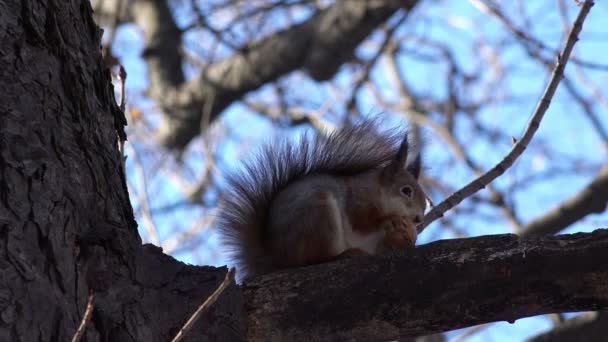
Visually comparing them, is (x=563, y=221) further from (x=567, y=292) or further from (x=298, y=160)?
(x=567, y=292)

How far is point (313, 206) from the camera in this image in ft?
7.99

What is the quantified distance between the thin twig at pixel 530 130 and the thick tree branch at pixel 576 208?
875mm

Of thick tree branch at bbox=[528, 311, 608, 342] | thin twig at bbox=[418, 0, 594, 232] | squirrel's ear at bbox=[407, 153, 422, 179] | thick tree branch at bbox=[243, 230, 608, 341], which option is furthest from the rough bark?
squirrel's ear at bbox=[407, 153, 422, 179]

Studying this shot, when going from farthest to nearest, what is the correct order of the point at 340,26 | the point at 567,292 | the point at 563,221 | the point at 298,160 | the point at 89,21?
the point at 340,26
the point at 563,221
the point at 298,160
the point at 89,21
the point at 567,292

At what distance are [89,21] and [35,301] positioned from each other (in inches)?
30.5

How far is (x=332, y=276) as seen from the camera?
189 centimetres

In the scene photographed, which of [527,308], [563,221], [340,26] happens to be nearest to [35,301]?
[527,308]

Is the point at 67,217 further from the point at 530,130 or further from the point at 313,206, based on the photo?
the point at 530,130

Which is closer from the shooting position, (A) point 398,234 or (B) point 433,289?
(B) point 433,289

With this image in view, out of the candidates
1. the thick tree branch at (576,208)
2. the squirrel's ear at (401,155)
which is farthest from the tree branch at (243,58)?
the thick tree branch at (576,208)

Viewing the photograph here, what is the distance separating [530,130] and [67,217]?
129 cm

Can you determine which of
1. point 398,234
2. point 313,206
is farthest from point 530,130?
point 313,206

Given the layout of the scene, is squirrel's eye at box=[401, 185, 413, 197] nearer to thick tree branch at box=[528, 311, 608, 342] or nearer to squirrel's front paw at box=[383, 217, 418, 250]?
squirrel's front paw at box=[383, 217, 418, 250]

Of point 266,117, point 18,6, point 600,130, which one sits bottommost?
point 18,6
